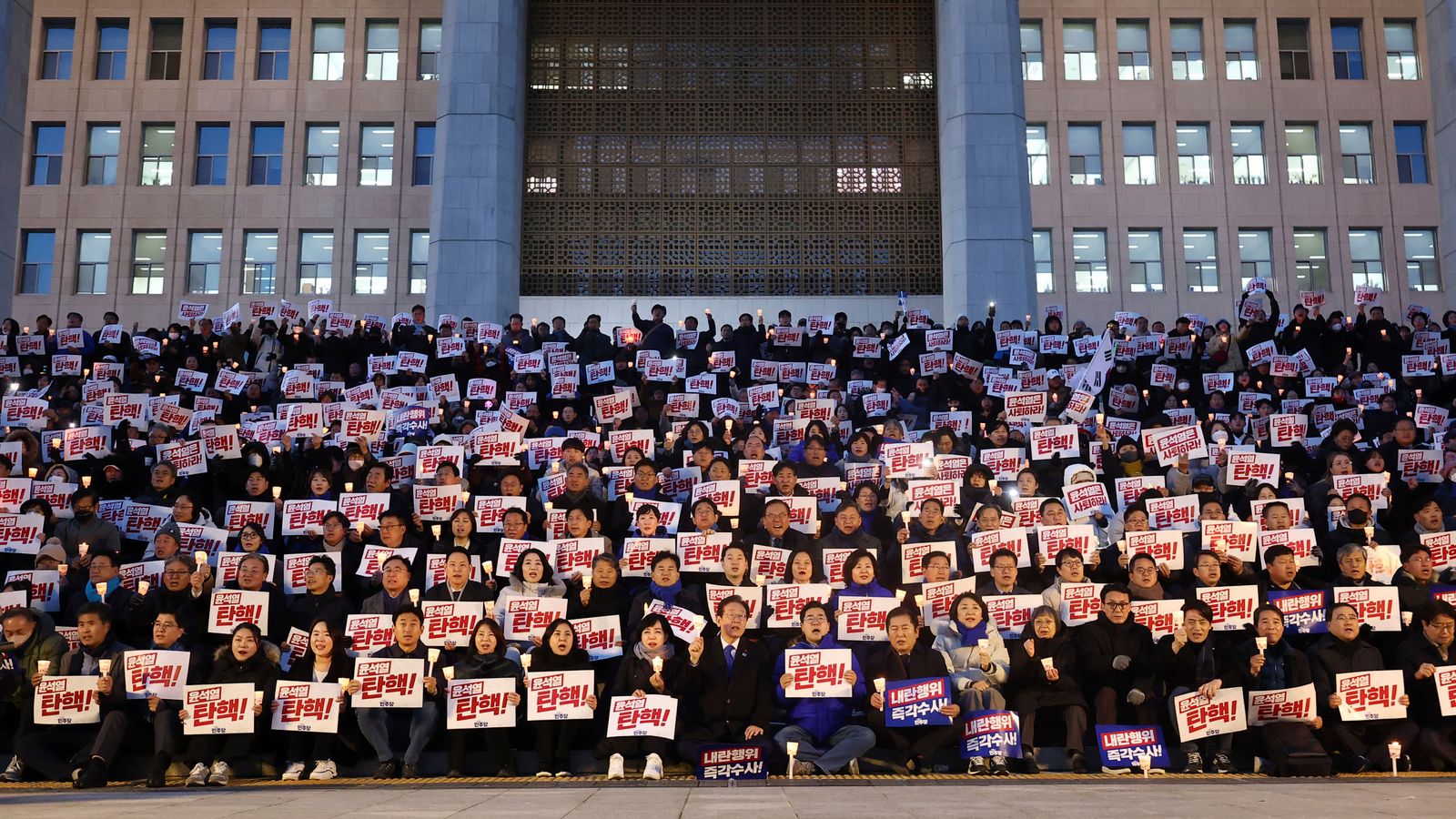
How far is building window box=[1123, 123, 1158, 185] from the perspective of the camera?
3083 cm

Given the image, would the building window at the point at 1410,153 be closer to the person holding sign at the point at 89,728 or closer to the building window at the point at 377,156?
the building window at the point at 377,156

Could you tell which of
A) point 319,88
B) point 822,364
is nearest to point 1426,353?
point 822,364

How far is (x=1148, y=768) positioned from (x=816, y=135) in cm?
2204

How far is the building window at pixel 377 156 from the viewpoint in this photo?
102 ft

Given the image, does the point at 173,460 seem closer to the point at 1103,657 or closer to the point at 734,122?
the point at 1103,657

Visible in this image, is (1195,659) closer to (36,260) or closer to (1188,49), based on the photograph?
(1188,49)

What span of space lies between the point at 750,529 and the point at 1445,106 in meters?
21.8

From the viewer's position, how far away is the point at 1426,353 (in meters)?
17.6

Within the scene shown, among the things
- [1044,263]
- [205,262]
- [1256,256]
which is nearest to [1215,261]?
[1256,256]

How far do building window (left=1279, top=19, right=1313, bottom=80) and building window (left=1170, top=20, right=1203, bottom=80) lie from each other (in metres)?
2.01

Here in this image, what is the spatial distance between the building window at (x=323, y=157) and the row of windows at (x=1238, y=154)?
1693 cm

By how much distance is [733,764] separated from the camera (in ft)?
28.7

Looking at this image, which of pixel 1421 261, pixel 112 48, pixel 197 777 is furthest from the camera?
pixel 112 48

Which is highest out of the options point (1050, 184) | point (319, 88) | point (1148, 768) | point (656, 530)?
point (319, 88)
